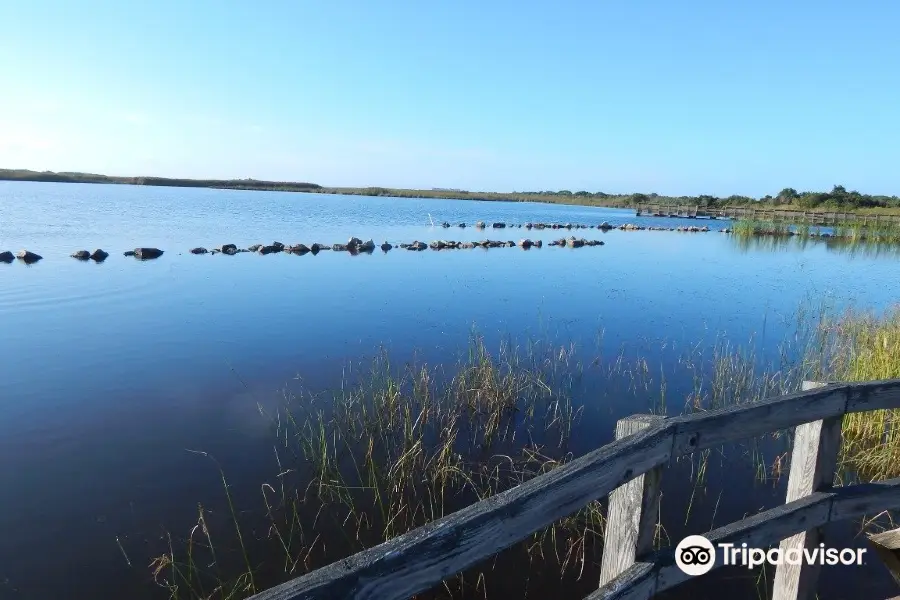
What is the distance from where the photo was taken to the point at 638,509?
2.29 metres

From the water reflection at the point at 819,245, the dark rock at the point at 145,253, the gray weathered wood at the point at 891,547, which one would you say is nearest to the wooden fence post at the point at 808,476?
the gray weathered wood at the point at 891,547

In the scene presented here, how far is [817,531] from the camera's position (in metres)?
3.03

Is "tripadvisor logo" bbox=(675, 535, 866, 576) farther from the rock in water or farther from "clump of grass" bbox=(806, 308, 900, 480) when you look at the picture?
the rock in water

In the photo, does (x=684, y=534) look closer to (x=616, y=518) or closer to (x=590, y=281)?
(x=616, y=518)

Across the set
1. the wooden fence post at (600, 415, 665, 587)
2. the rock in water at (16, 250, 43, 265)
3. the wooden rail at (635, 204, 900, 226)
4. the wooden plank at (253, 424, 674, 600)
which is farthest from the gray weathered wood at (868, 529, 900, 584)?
the wooden rail at (635, 204, 900, 226)

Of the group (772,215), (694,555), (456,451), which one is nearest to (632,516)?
(694,555)

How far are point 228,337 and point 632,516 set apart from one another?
1081 cm

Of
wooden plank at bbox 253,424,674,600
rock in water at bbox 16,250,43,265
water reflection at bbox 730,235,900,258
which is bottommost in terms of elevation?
rock in water at bbox 16,250,43,265

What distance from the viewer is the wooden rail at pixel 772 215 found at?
51.6 meters

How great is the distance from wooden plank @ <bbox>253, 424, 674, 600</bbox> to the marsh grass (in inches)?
116

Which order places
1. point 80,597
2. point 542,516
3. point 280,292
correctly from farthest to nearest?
point 280,292, point 80,597, point 542,516

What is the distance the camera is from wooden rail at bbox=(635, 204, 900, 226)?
51.6 meters

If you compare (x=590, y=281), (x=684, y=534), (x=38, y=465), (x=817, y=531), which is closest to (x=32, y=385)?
(x=38, y=465)

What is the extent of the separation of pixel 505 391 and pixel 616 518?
5505 millimetres
